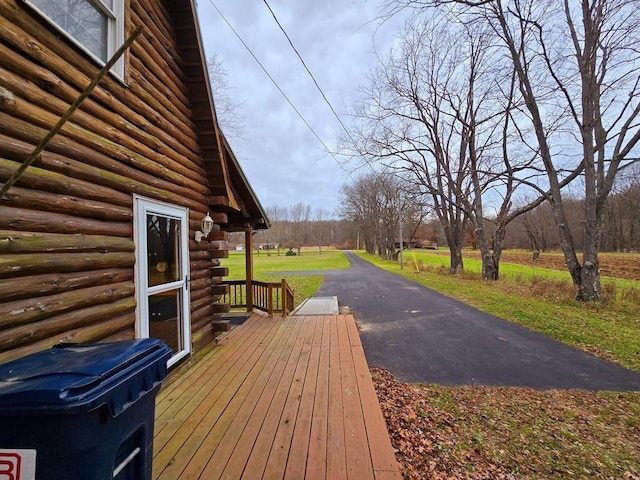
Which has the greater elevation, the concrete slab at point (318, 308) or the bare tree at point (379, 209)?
the bare tree at point (379, 209)

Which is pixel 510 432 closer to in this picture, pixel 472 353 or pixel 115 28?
pixel 472 353

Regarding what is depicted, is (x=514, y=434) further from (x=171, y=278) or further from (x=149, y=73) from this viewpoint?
(x=149, y=73)

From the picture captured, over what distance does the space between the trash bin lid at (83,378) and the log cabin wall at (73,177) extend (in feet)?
2.29

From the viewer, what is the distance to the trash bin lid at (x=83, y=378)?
1123 mm

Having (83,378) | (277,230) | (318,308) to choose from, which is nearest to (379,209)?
(318,308)

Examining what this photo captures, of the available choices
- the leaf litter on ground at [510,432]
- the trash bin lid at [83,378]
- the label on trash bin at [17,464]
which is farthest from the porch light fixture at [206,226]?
the label on trash bin at [17,464]

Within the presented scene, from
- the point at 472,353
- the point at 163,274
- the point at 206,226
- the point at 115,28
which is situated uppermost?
the point at 115,28

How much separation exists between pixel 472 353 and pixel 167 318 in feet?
16.4

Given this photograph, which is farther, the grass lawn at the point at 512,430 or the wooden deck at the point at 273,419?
the grass lawn at the point at 512,430

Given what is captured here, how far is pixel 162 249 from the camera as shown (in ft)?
12.2

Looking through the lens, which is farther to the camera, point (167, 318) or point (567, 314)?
point (567, 314)

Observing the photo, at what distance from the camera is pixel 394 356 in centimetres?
550

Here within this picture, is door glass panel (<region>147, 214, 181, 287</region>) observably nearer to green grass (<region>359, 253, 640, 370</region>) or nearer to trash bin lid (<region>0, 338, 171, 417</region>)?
trash bin lid (<region>0, 338, 171, 417</region>)

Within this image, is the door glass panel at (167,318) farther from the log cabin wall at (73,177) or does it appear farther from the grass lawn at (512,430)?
the grass lawn at (512,430)
